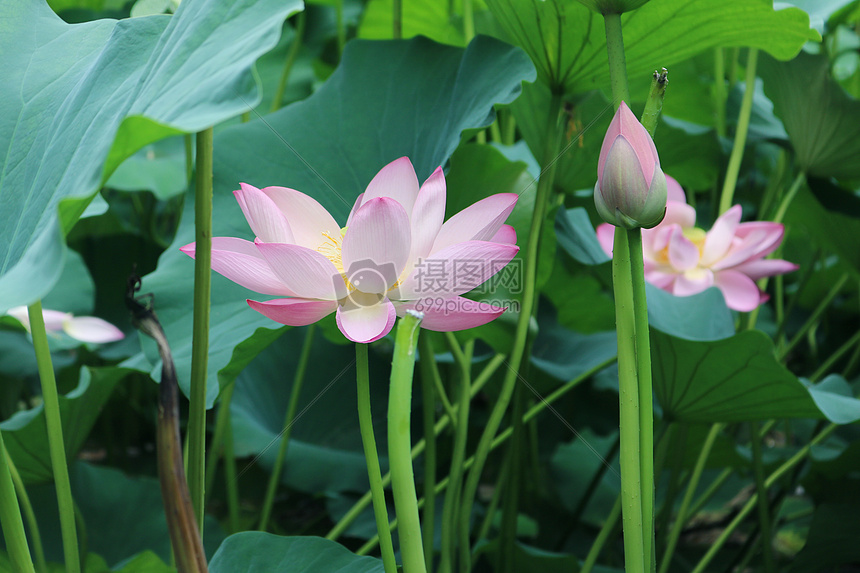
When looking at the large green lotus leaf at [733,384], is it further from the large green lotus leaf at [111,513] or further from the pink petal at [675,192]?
the large green lotus leaf at [111,513]

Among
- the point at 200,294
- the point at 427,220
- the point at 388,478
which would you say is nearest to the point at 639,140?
the point at 427,220

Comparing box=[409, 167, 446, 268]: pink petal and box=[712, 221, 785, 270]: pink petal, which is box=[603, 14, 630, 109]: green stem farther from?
box=[712, 221, 785, 270]: pink petal

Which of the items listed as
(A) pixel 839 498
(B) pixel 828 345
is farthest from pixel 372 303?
(B) pixel 828 345

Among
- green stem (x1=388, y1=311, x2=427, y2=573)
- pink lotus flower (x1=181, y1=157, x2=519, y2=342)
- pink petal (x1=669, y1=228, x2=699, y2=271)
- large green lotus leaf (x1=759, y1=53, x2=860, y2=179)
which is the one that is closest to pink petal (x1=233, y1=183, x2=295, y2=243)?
pink lotus flower (x1=181, y1=157, x2=519, y2=342)

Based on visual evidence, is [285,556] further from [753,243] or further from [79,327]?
[753,243]

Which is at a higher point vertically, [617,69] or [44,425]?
[617,69]

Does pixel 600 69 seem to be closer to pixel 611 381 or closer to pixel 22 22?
pixel 22 22
